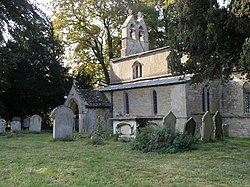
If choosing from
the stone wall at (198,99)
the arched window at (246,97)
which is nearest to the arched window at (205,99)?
the stone wall at (198,99)

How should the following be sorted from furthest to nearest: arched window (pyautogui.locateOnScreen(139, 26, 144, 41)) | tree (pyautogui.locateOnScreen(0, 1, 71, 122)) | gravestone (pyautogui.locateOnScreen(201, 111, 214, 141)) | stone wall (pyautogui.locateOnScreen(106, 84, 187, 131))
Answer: arched window (pyautogui.locateOnScreen(139, 26, 144, 41)) → tree (pyautogui.locateOnScreen(0, 1, 71, 122)) → stone wall (pyautogui.locateOnScreen(106, 84, 187, 131)) → gravestone (pyautogui.locateOnScreen(201, 111, 214, 141))

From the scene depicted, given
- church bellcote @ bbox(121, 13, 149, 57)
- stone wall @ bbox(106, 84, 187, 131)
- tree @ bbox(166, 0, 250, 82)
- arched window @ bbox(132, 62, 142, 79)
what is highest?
church bellcote @ bbox(121, 13, 149, 57)

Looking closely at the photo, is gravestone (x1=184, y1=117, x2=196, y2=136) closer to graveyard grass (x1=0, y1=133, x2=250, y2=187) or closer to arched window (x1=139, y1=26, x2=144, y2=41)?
graveyard grass (x1=0, y1=133, x2=250, y2=187)

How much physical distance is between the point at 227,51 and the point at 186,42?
157cm

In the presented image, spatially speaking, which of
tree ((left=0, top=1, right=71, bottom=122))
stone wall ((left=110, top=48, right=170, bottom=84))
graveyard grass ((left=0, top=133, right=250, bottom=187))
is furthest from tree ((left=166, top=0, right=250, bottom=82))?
tree ((left=0, top=1, right=71, bottom=122))

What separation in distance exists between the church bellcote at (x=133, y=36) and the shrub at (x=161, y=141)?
21448 millimetres

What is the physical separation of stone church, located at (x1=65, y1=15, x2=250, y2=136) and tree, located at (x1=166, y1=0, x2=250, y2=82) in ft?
14.9

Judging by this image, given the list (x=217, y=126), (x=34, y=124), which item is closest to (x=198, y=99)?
(x=217, y=126)

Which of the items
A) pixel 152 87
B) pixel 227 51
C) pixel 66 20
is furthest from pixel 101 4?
pixel 227 51

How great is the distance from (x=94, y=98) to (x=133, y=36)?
904 centimetres

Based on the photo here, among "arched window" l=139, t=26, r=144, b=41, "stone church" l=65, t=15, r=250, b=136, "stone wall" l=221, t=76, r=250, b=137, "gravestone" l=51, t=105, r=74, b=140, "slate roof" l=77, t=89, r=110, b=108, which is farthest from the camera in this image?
"arched window" l=139, t=26, r=144, b=41

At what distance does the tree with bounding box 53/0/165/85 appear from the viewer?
118 feet

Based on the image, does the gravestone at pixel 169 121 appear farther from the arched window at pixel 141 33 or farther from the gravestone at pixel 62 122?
the arched window at pixel 141 33

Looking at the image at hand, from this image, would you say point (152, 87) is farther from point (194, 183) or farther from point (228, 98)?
point (194, 183)
